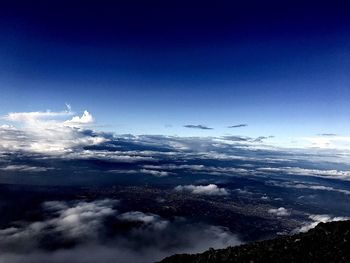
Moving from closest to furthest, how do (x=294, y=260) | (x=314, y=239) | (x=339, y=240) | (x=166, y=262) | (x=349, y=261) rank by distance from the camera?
(x=349, y=261) → (x=294, y=260) → (x=339, y=240) → (x=314, y=239) → (x=166, y=262)

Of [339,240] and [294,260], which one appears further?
[339,240]

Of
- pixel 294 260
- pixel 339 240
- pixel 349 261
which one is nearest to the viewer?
pixel 349 261

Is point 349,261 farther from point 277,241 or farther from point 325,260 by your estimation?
point 277,241

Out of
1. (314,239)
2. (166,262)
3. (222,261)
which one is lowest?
(166,262)

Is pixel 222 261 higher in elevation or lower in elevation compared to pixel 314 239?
lower

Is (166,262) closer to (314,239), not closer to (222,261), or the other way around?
(222,261)

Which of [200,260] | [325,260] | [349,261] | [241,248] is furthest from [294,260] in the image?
[200,260]
